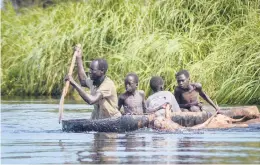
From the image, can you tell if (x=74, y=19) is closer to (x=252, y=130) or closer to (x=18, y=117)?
(x=18, y=117)

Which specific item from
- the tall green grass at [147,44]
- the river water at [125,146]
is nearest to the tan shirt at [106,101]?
the river water at [125,146]

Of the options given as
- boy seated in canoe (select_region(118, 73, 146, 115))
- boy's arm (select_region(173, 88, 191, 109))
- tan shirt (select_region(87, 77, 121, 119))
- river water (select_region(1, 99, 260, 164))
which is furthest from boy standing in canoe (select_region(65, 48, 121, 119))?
boy's arm (select_region(173, 88, 191, 109))

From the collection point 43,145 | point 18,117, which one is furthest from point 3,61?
point 43,145

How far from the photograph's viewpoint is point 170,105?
17.0 metres

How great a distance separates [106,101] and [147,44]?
8278 mm

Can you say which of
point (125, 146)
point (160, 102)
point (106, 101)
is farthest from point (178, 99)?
point (125, 146)

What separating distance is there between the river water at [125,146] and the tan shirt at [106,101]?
63cm

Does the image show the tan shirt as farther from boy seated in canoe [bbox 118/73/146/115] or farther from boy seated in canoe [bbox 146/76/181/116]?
boy seated in canoe [bbox 146/76/181/116]

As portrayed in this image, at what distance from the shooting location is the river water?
1172 centimetres

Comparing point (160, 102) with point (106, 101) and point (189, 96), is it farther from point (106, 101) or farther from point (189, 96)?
point (189, 96)

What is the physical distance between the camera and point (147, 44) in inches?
969

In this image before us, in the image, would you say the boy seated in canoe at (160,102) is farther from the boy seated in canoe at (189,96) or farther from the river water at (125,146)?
the boy seated in canoe at (189,96)

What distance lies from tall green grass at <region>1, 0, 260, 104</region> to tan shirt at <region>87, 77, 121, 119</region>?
16.9ft

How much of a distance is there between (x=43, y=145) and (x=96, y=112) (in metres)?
2.94
